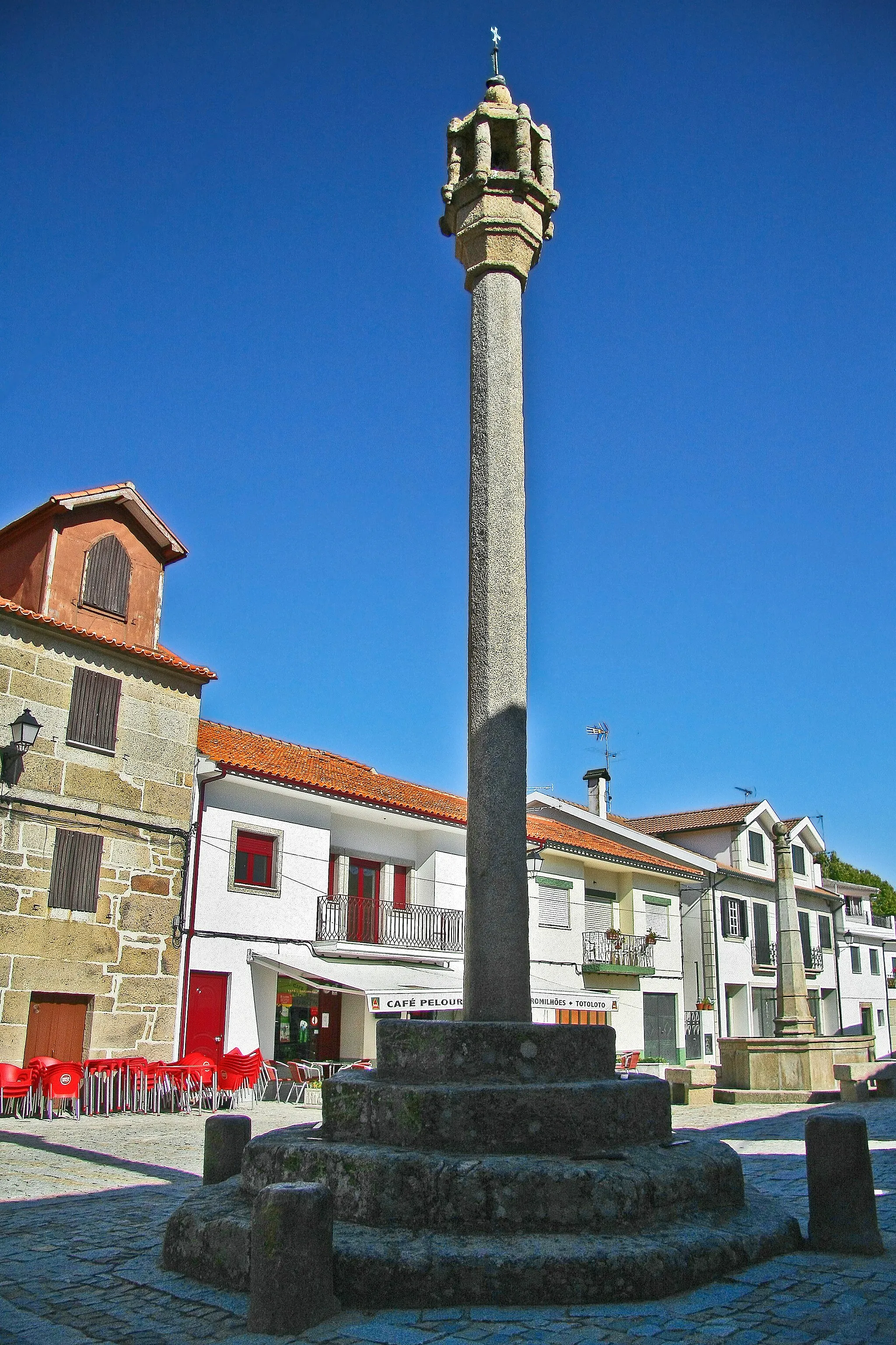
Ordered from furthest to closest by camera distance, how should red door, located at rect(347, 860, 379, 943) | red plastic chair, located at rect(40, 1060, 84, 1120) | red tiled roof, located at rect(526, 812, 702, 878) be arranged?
red tiled roof, located at rect(526, 812, 702, 878), red door, located at rect(347, 860, 379, 943), red plastic chair, located at rect(40, 1060, 84, 1120)

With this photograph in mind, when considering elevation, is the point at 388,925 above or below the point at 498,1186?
above

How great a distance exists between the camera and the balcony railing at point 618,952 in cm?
2758

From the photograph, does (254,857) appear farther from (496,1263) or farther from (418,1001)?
(496,1263)

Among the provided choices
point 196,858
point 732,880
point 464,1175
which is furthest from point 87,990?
point 732,880

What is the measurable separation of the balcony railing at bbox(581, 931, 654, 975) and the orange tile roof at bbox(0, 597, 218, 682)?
14253mm

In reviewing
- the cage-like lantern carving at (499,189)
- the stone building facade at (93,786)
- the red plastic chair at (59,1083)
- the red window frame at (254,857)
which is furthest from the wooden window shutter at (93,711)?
the cage-like lantern carving at (499,189)

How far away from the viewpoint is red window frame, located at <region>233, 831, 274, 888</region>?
19250 mm

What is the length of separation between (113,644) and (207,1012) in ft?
21.5

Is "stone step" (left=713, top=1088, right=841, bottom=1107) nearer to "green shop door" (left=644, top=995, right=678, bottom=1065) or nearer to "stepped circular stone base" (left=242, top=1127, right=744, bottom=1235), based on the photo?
"green shop door" (left=644, top=995, right=678, bottom=1065)

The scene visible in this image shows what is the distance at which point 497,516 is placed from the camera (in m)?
6.71

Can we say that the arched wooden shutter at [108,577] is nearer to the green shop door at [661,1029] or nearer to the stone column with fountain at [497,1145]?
the stone column with fountain at [497,1145]

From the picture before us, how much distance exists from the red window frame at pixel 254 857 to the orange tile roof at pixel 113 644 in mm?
3335

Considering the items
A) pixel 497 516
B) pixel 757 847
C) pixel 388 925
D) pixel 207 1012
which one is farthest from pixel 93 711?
pixel 757 847

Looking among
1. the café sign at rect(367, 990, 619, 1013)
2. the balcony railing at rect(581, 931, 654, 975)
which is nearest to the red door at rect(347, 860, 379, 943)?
the café sign at rect(367, 990, 619, 1013)
